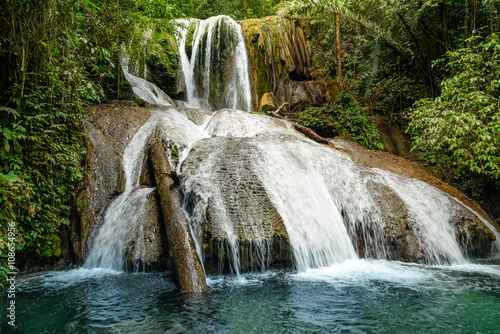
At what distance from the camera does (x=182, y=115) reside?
30.2ft

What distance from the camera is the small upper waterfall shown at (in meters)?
13.7

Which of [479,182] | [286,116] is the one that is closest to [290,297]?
[479,182]

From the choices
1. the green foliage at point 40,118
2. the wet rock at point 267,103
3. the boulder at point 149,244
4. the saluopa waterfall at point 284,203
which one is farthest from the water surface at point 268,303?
the wet rock at point 267,103

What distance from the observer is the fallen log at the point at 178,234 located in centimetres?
375

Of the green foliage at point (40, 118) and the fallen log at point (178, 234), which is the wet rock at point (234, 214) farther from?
the green foliage at point (40, 118)

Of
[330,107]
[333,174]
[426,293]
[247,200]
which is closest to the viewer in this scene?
[426,293]

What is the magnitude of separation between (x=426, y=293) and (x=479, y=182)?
684cm

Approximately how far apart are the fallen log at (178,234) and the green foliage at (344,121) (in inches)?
270

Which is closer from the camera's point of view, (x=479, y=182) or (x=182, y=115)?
(x=479, y=182)

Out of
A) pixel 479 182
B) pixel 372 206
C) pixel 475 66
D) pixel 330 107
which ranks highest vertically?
pixel 330 107

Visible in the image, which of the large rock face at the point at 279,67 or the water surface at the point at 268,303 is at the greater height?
the large rock face at the point at 279,67

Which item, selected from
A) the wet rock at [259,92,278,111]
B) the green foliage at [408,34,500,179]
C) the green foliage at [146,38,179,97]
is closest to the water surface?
the green foliage at [408,34,500,179]

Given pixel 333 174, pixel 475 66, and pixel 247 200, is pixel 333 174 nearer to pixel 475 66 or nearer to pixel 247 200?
pixel 247 200

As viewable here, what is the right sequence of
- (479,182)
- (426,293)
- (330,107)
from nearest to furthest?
(426,293) < (479,182) < (330,107)
